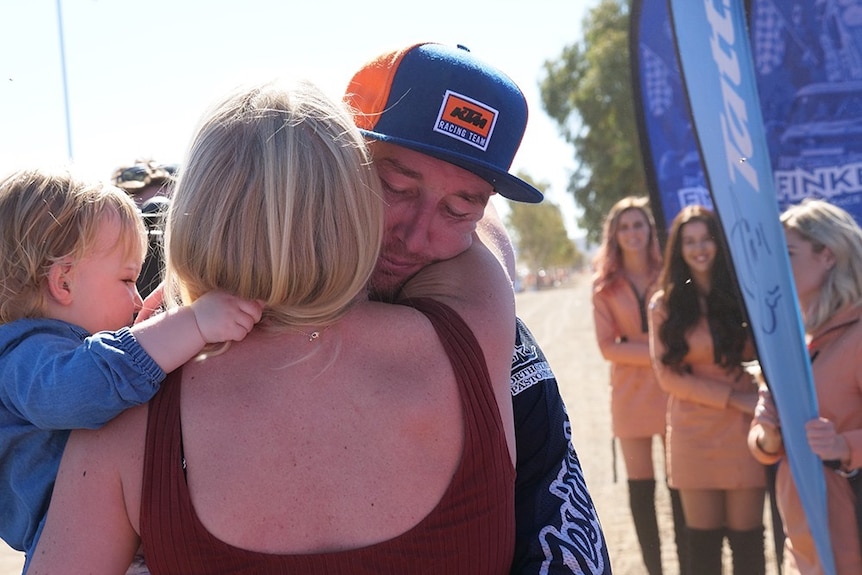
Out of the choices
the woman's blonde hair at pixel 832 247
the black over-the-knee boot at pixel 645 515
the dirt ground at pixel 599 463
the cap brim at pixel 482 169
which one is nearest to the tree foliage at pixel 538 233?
the dirt ground at pixel 599 463

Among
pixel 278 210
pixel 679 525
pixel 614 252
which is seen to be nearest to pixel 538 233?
pixel 614 252

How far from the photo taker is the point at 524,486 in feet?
5.24

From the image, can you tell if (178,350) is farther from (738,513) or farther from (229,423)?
(738,513)

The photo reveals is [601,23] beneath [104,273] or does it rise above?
above

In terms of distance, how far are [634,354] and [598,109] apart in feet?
82.6

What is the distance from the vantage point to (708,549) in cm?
458

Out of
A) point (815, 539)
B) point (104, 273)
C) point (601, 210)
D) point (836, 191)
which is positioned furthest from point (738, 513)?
point (601, 210)

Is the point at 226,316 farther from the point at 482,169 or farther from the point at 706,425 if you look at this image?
the point at 706,425

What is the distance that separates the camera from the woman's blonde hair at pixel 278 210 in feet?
4.03

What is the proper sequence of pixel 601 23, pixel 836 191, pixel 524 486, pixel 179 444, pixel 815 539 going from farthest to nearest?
pixel 601 23
pixel 836 191
pixel 815 539
pixel 524 486
pixel 179 444

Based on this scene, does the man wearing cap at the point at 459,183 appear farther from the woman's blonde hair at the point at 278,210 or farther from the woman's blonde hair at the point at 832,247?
the woman's blonde hair at the point at 832,247

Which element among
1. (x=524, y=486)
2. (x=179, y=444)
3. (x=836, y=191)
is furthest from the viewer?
(x=836, y=191)

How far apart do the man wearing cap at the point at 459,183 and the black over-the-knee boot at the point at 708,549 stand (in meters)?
3.17

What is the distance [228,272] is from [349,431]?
269 mm
